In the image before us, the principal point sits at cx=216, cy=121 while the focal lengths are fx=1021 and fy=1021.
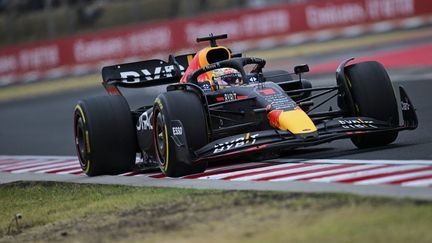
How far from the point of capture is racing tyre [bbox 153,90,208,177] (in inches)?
404

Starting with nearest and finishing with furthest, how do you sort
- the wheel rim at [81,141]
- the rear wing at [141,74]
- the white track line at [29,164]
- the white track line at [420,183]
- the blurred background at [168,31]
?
the white track line at [420,183] < the wheel rim at [81,141] < the rear wing at [141,74] < the white track line at [29,164] < the blurred background at [168,31]

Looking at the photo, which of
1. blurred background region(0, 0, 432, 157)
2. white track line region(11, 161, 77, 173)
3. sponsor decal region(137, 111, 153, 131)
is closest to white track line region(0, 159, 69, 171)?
white track line region(11, 161, 77, 173)

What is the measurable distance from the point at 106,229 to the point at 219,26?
987 inches

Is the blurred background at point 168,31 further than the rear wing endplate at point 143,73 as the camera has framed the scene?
Yes

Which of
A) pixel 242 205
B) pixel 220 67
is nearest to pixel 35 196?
pixel 220 67

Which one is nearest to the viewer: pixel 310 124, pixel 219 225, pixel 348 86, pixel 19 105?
pixel 219 225

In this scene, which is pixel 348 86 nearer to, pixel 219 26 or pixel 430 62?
pixel 430 62

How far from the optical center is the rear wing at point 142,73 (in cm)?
1270

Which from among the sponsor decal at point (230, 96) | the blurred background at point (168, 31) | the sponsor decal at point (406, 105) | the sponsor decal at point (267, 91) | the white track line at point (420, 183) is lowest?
the blurred background at point (168, 31)

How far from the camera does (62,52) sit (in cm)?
3297

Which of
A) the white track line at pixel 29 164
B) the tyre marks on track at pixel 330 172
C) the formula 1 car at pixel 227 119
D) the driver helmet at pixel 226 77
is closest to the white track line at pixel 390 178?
the tyre marks on track at pixel 330 172

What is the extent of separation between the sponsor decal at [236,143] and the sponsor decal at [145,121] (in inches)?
44.4

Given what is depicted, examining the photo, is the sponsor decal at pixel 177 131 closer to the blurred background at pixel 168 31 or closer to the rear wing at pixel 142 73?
the rear wing at pixel 142 73

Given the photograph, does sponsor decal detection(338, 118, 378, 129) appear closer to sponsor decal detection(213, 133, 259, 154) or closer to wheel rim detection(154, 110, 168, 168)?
sponsor decal detection(213, 133, 259, 154)
